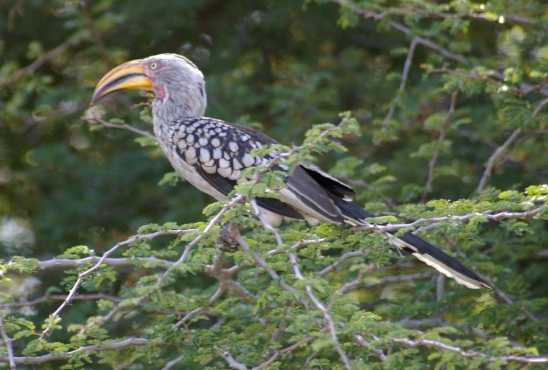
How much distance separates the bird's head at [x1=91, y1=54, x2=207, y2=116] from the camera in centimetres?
470

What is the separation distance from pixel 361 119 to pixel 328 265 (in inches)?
66.9

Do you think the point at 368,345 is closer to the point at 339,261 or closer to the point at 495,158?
the point at 339,261

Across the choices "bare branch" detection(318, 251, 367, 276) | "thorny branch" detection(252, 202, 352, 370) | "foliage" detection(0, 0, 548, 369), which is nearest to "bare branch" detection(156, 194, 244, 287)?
"foliage" detection(0, 0, 548, 369)

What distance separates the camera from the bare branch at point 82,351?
10.5 feet

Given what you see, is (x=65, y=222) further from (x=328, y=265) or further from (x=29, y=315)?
(x=328, y=265)

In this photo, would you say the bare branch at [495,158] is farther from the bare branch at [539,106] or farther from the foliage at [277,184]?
the bare branch at [539,106]

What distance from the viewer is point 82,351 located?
3.24 m

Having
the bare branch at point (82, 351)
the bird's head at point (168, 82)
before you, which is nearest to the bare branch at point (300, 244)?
the bare branch at point (82, 351)

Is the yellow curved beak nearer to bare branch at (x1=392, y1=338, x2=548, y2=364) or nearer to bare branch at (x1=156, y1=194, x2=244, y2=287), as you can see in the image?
bare branch at (x1=156, y1=194, x2=244, y2=287)

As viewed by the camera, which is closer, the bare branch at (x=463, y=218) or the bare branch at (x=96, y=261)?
the bare branch at (x=463, y=218)

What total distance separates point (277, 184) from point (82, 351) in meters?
0.76

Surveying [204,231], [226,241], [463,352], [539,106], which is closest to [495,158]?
[539,106]

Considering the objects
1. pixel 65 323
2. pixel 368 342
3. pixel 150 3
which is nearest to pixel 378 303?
pixel 65 323

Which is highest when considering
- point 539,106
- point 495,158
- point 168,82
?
point 168,82
